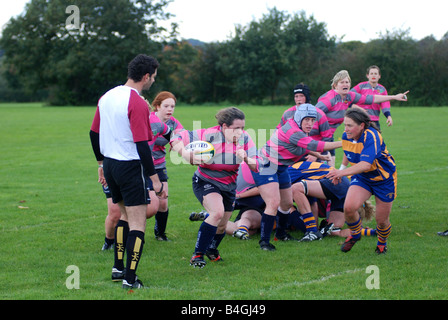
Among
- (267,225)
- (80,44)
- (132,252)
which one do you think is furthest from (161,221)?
(80,44)

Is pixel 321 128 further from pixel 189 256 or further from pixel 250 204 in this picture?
pixel 189 256

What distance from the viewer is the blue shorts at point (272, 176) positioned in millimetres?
6699

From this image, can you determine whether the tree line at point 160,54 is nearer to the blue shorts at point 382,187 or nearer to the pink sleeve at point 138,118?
the blue shorts at point 382,187

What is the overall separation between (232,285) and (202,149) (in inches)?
59.2

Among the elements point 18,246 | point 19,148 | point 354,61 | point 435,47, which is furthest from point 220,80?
point 18,246

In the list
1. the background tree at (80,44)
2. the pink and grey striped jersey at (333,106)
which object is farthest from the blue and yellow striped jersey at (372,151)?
the background tree at (80,44)

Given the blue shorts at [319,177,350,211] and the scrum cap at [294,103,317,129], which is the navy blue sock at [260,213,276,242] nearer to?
the blue shorts at [319,177,350,211]

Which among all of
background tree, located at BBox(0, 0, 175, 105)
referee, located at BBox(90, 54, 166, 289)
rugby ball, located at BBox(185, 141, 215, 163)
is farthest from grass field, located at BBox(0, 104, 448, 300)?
background tree, located at BBox(0, 0, 175, 105)

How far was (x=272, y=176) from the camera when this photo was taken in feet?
22.1

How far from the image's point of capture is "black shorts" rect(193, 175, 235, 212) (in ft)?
19.6

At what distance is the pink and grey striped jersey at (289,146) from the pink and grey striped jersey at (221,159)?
904 millimetres

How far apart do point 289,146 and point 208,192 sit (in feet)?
5.36
